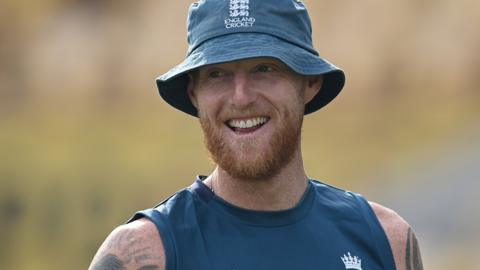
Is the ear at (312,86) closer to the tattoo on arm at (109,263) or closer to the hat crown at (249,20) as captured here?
the hat crown at (249,20)

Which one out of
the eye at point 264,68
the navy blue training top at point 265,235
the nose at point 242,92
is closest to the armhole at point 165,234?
the navy blue training top at point 265,235

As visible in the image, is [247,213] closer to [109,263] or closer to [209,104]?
[209,104]

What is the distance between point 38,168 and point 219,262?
5.79m

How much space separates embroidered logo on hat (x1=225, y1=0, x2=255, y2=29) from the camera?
11.1ft

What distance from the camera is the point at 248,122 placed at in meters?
3.34

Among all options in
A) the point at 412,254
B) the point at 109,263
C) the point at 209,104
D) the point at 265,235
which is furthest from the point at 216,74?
the point at 412,254

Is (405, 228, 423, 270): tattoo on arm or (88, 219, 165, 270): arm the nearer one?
(88, 219, 165, 270): arm

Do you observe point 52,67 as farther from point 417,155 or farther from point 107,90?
point 417,155

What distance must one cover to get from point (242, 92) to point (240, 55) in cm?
12

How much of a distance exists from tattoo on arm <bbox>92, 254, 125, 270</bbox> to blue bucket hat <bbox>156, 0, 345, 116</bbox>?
0.59 m

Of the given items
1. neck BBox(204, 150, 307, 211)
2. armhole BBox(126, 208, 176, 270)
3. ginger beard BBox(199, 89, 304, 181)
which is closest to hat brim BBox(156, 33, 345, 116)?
ginger beard BBox(199, 89, 304, 181)

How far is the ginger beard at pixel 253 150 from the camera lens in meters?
3.36

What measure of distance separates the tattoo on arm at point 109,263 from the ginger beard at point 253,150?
44cm

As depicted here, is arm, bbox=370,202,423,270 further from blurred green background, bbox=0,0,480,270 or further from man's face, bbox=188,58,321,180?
blurred green background, bbox=0,0,480,270
